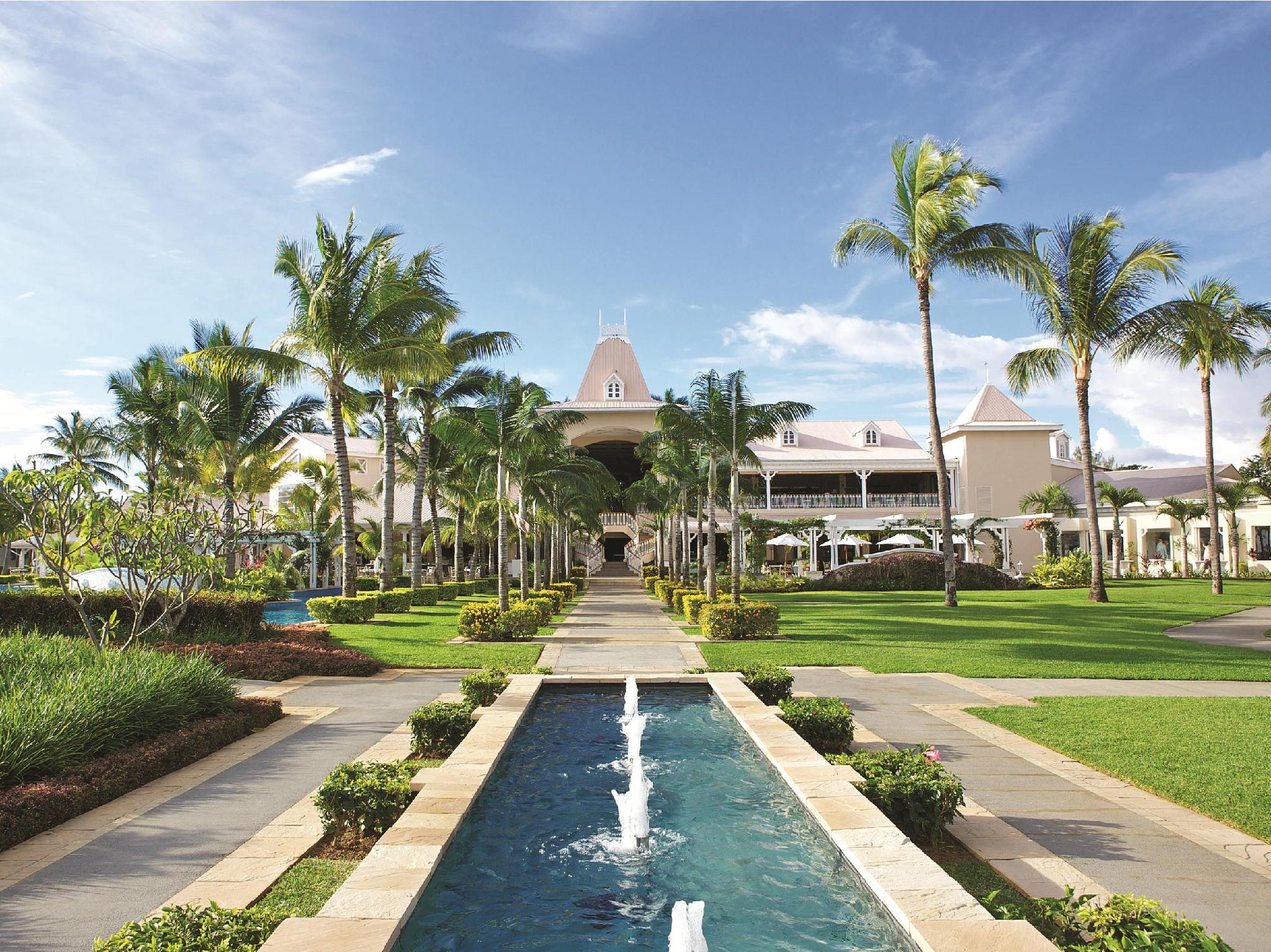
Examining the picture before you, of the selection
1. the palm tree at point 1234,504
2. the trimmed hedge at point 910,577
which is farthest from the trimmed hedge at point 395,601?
the palm tree at point 1234,504

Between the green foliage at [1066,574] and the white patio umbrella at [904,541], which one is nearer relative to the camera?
the green foliage at [1066,574]

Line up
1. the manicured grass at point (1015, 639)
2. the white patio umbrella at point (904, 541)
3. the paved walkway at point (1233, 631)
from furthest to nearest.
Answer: the white patio umbrella at point (904, 541), the paved walkway at point (1233, 631), the manicured grass at point (1015, 639)

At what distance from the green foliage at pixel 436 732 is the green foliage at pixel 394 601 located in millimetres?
14556

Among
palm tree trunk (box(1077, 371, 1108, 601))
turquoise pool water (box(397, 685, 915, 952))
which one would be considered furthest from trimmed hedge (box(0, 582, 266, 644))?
palm tree trunk (box(1077, 371, 1108, 601))

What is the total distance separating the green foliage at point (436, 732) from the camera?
751 centimetres

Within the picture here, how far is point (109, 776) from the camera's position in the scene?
6320 mm

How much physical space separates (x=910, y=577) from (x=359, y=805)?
31862 millimetres

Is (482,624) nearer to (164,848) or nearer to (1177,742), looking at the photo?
(164,848)

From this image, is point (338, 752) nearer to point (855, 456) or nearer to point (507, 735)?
point (507, 735)

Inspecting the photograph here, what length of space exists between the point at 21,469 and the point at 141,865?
20.3ft

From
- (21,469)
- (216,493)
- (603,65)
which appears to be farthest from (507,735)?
(216,493)

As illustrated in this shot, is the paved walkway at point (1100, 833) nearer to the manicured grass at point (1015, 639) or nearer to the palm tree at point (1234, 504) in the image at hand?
the manicured grass at point (1015, 639)

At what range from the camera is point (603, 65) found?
13086 millimetres

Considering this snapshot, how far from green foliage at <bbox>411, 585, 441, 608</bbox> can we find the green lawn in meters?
2.02
